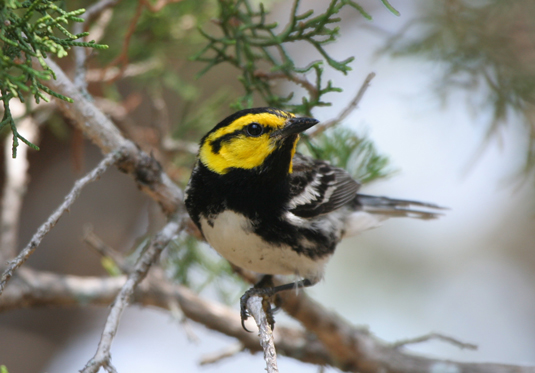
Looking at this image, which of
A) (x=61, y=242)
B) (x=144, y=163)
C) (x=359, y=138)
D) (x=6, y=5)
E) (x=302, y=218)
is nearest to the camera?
(x=6, y=5)

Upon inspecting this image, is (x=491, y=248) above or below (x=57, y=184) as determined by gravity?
above

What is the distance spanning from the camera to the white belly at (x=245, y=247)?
2.24 meters

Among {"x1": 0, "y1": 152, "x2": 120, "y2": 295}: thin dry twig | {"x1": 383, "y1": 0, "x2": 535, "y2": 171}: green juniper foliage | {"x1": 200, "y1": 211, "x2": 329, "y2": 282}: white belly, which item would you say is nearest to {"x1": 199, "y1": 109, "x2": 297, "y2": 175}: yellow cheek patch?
{"x1": 200, "y1": 211, "x2": 329, "y2": 282}: white belly

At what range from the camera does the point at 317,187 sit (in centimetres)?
273

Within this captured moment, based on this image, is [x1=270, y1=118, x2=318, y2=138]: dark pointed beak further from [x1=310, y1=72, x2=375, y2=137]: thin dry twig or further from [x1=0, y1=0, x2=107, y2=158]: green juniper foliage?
[x1=0, y1=0, x2=107, y2=158]: green juniper foliage

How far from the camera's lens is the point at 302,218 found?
8.19 feet

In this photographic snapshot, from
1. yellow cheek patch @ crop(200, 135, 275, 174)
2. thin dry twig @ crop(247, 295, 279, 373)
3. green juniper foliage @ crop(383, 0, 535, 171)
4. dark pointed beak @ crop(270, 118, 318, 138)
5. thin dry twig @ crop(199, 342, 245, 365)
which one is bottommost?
thin dry twig @ crop(247, 295, 279, 373)

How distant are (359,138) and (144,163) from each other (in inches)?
52.3

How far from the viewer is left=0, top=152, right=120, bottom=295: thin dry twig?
1407 millimetres

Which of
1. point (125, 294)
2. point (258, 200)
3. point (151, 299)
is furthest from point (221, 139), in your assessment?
point (151, 299)

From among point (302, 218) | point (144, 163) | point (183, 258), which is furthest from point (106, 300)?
point (302, 218)

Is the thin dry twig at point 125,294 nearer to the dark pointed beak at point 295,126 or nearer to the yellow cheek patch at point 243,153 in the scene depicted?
the yellow cheek patch at point 243,153

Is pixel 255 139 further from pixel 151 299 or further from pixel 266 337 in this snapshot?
pixel 151 299

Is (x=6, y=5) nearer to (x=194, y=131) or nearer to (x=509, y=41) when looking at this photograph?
(x=194, y=131)
